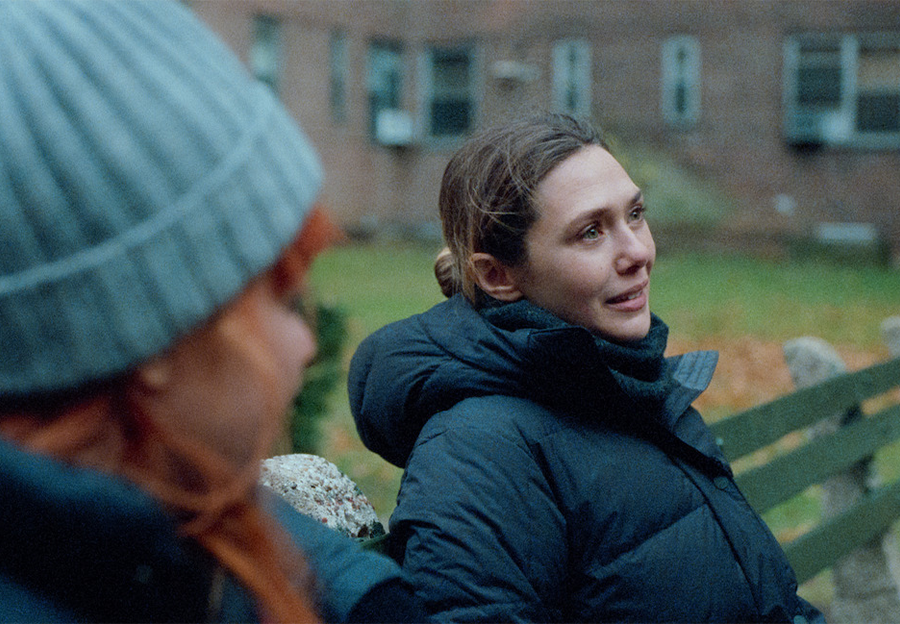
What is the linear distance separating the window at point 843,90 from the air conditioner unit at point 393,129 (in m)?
7.97

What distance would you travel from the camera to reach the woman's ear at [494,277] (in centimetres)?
218

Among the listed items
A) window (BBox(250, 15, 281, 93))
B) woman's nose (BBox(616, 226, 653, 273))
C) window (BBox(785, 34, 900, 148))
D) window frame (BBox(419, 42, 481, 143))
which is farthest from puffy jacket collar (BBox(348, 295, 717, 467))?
window frame (BBox(419, 42, 481, 143))

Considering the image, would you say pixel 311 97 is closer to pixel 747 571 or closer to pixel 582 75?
pixel 582 75

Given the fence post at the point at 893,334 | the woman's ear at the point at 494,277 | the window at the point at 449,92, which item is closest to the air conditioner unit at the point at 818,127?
the window at the point at 449,92

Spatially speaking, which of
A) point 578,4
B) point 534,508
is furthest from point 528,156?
point 578,4

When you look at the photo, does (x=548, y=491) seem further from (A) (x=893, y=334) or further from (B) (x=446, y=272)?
(A) (x=893, y=334)

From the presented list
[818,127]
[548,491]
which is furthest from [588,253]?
[818,127]

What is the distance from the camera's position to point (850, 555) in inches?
149

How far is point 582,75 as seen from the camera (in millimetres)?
21266

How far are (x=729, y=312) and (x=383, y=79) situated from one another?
41.8ft

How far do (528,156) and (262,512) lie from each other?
127 cm

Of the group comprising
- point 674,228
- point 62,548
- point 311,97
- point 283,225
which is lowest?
point 674,228

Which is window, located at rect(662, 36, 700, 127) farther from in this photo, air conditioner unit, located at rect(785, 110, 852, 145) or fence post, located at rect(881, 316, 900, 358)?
fence post, located at rect(881, 316, 900, 358)

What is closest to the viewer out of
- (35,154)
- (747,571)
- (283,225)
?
(35,154)
